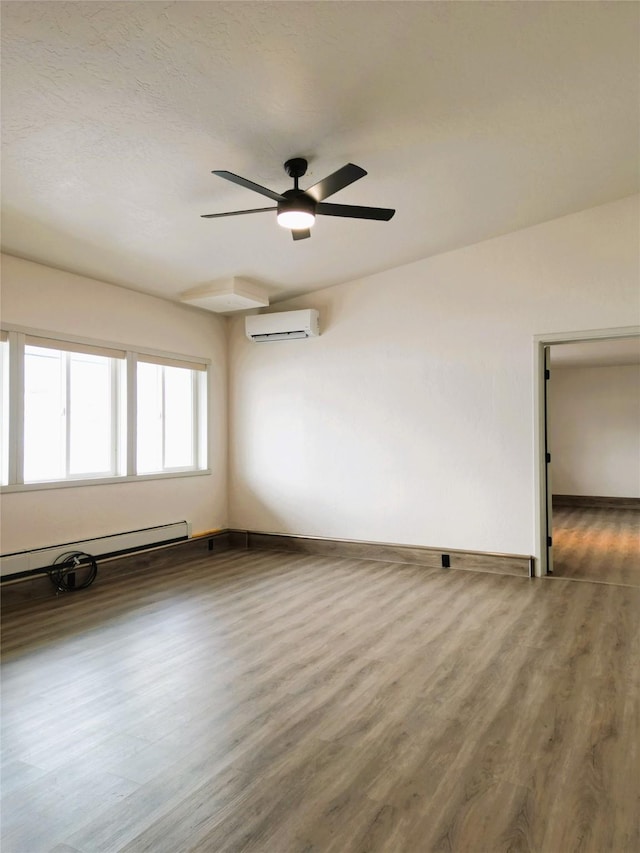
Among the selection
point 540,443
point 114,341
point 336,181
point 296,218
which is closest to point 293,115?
point 336,181

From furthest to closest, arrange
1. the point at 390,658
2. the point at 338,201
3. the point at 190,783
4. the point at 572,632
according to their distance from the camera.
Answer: the point at 338,201
the point at 572,632
the point at 390,658
the point at 190,783

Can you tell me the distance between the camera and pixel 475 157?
3820 mm

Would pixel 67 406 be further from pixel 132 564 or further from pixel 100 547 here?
pixel 132 564

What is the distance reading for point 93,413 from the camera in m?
5.36

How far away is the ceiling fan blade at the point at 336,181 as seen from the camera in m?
2.94

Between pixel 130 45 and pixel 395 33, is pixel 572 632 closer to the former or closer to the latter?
Answer: pixel 395 33

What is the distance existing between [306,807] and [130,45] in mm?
3208

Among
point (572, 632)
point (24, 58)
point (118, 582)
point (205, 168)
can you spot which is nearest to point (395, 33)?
point (205, 168)

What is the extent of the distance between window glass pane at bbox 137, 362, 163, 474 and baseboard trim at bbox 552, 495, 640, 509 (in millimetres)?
7694

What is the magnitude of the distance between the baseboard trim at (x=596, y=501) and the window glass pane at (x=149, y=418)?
7694 millimetres

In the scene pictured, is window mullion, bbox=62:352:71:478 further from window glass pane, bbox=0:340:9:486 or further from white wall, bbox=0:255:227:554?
window glass pane, bbox=0:340:9:486

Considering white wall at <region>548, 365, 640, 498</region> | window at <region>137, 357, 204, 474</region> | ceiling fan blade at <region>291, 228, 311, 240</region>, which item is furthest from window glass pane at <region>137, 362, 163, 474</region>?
white wall at <region>548, 365, 640, 498</region>

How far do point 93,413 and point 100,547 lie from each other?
4.25ft

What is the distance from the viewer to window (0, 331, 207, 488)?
4.62 metres
